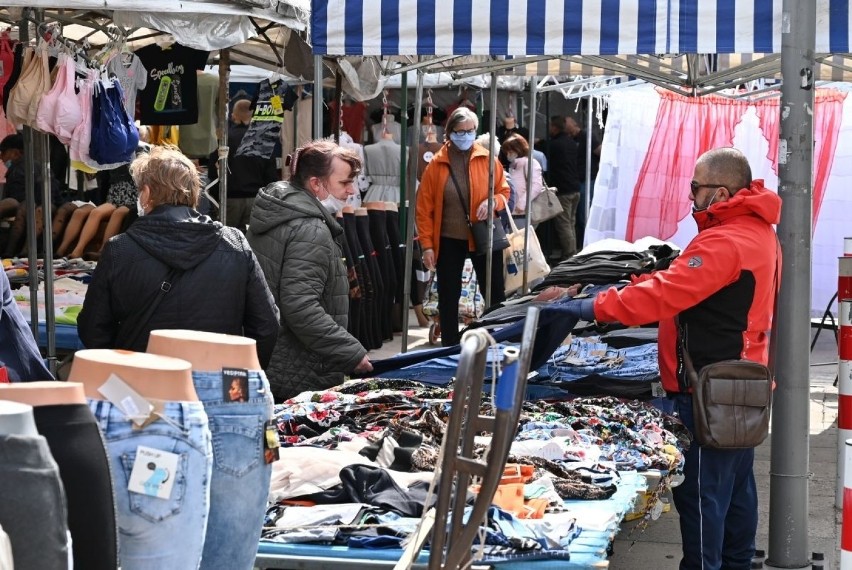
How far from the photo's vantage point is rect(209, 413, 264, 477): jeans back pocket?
289 cm

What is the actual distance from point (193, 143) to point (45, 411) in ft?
30.6

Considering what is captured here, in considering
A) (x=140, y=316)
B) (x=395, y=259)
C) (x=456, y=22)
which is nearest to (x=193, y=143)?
(x=395, y=259)

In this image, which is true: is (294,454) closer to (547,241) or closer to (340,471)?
(340,471)

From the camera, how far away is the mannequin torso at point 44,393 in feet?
7.53

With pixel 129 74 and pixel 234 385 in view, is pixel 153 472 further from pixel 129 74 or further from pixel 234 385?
pixel 129 74

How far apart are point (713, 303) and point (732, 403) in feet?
1.24

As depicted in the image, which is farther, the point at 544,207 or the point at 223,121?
the point at 544,207

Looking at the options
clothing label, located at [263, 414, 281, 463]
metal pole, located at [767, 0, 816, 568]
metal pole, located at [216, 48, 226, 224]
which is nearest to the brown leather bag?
metal pole, located at [767, 0, 816, 568]

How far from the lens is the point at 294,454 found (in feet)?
14.4

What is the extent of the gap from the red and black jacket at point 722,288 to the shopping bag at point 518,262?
5.19 m

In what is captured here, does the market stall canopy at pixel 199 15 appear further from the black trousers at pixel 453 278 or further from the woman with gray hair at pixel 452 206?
the black trousers at pixel 453 278

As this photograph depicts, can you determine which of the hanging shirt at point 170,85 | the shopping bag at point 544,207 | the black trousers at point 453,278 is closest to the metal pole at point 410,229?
the black trousers at point 453,278

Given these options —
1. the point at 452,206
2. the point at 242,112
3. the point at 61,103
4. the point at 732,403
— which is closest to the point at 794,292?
the point at 732,403

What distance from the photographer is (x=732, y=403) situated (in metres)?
4.85
